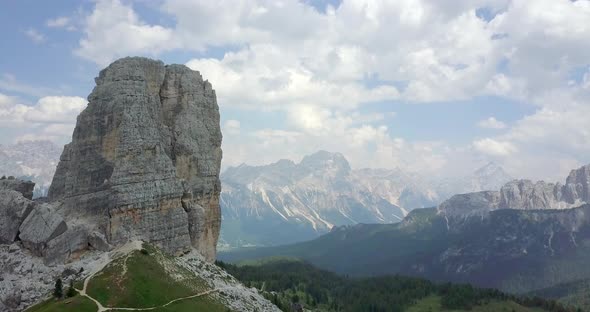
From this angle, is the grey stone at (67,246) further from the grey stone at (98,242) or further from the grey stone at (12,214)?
the grey stone at (12,214)

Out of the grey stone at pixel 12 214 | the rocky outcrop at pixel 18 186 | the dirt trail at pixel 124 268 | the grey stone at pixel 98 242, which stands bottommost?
the dirt trail at pixel 124 268

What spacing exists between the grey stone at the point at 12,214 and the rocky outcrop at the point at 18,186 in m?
5.08

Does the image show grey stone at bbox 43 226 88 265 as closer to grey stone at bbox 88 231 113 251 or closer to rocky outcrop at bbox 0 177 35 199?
grey stone at bbox 88 231 113 251

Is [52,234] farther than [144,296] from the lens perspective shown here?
Yes

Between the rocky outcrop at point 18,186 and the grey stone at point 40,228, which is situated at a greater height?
the rocky outcrop at point 18,186

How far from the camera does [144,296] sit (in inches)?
3752

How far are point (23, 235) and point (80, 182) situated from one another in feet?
52.5

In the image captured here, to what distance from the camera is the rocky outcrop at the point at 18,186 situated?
120688mm

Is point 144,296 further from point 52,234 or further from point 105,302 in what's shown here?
point 52,234

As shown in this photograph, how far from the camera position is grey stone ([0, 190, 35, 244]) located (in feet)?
366

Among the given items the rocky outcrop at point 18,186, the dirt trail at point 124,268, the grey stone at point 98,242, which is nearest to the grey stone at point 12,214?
the rocky outcrop at point 18,186

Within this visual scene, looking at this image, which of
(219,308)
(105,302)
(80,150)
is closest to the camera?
(105,302)

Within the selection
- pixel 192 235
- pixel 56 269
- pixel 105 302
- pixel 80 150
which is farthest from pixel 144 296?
Result: pixel 80 150

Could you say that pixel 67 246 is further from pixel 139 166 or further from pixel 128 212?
pixel 139 166
